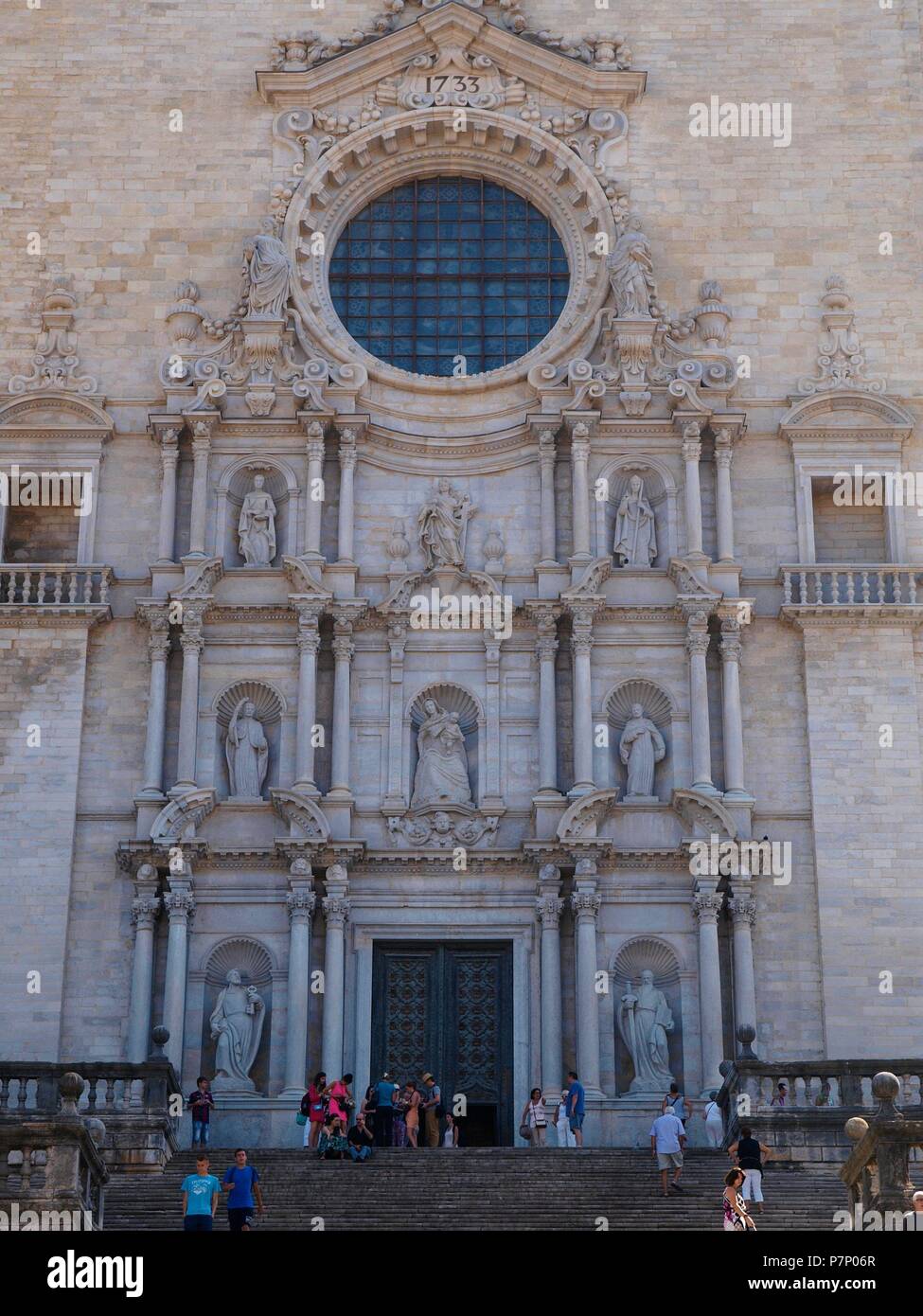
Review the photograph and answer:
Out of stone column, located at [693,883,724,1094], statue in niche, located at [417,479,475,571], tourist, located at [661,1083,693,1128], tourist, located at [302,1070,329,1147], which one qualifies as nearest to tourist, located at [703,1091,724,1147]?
tourist, located at [661,1083,693,1128]

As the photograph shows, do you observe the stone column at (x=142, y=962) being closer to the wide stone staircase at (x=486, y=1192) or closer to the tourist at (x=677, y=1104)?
the wide stone staircase at (x=486, y=1192)

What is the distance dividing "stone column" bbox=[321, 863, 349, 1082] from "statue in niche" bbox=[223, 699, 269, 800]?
4.92ft

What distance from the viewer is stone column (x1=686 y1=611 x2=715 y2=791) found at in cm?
2631

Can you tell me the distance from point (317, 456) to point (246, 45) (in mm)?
6276

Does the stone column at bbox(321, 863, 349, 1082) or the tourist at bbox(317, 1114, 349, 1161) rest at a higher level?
the stone column at bbox(321, 863, 349, 1082)

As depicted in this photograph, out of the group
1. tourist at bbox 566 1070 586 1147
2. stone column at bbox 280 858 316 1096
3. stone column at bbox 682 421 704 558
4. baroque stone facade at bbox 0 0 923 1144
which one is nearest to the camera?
tourist at bbox 566 1070 586 1147

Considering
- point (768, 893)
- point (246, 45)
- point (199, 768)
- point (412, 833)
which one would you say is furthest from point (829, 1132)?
point (246, 45)

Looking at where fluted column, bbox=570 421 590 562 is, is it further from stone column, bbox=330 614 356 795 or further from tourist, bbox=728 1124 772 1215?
tourist, bbox=728 1124 772 1215

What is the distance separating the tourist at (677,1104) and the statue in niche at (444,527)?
6988mm

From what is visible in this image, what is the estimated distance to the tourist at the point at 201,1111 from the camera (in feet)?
77.0

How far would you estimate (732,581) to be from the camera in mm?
27297

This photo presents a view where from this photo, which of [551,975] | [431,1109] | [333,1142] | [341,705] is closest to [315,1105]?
[333,1142]

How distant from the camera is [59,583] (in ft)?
89.5
